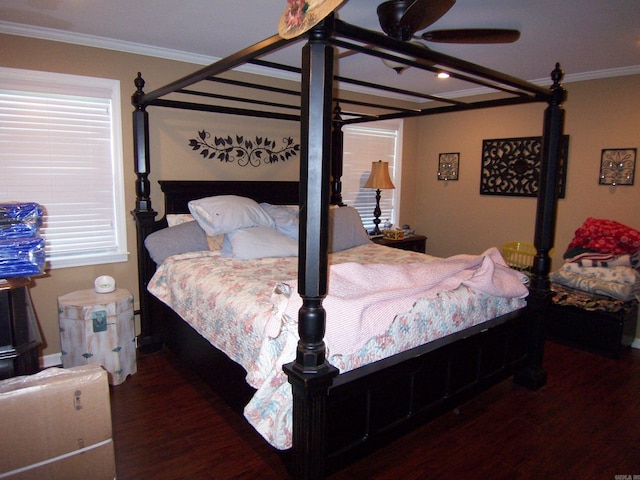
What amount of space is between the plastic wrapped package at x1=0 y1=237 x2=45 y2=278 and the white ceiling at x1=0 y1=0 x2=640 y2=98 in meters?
1.32

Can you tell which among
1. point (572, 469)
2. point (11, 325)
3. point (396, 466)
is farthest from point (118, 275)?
point (572, 469)

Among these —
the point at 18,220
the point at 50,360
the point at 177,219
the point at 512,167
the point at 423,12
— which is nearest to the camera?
the point at 423,12

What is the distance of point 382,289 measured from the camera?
2.09 m

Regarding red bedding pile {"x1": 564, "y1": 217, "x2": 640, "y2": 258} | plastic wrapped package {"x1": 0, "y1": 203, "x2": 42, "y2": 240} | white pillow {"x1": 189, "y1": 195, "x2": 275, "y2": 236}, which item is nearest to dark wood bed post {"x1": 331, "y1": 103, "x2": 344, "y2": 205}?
white pillow {"x1": 189, "y1": 195, "x2": 275, "y2": 236}

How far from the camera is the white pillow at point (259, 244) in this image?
293 centimetres

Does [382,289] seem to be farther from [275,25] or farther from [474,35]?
[275,25]

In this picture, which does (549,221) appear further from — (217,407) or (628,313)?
(217,407)

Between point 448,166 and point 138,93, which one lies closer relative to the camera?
point 138,93

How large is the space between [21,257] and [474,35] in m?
2.43

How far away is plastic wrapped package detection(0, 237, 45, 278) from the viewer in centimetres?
203

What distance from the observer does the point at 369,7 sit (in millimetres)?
2361

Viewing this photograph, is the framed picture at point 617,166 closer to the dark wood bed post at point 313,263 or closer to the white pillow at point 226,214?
the white pillow at point 226,214

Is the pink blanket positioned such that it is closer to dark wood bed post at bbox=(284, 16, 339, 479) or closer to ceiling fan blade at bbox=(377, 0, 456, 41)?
dark wood bed post at bbox=(284, 16, 339, 479)

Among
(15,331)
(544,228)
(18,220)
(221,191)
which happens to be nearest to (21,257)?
(18,220)
